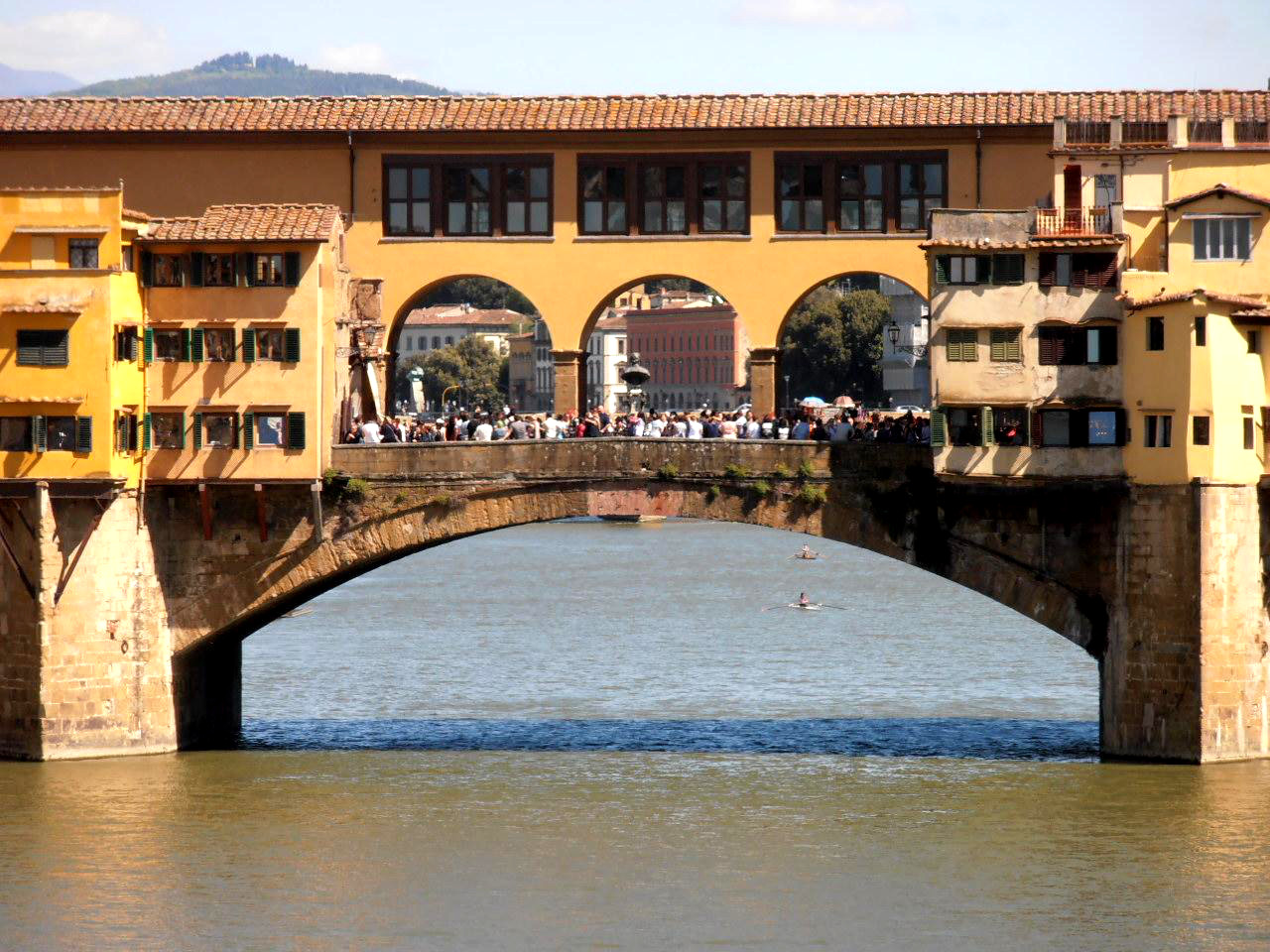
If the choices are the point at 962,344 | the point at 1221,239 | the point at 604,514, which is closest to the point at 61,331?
the point at 604,514

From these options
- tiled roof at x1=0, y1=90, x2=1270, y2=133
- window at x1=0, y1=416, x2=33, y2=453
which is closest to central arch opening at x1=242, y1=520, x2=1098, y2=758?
window at x1=0, y1=416, x2=33, y2=453

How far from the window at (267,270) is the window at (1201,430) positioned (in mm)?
17447

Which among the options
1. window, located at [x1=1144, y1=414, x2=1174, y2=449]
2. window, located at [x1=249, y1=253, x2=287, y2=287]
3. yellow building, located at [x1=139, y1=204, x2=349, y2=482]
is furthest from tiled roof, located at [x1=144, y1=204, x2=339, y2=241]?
window, located at [x1=1144, y1=414, x2=1174, y2=449]

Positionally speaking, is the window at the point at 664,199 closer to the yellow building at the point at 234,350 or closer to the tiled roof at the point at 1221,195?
the yellow building at the point at 234,350

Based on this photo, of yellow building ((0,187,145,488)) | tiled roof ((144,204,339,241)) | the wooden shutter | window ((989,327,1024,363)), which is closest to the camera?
yellow building ((0,187,145,488))

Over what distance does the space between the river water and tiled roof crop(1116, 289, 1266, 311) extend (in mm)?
A: 8520

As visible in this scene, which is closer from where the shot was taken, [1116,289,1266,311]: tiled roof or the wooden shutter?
[1116,289,1266,311]: tiled roof

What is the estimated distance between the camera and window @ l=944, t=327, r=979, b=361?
1820 inches

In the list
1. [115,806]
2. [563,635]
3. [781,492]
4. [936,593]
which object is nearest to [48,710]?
[115,806]

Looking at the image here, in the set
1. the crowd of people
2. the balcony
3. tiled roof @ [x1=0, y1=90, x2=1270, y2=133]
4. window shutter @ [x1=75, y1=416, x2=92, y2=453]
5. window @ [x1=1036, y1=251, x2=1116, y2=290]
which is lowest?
window shutter @ [x1=75, y1=416, x2=92, y2=453]

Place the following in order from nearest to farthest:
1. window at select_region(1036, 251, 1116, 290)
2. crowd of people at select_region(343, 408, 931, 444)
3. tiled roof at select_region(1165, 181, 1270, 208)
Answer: tiled roof at select_region(1165, 181, 1270, 208) → window at select_region(1036, 251, 1116, 290) → crowd of people at select_region(343, 408, 931, 444)

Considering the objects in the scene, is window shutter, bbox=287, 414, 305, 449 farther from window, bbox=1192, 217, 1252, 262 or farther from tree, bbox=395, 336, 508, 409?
tree, bbox=395, 336, 508, 409

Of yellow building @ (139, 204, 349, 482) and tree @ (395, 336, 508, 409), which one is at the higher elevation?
tree @ (395, 336, 508, 409)

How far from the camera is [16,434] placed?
1813 inches
